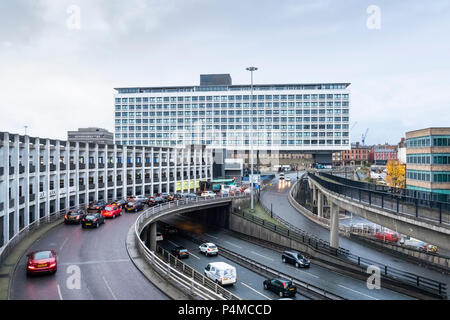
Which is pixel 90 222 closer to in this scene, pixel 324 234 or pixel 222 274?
pixel 222 274

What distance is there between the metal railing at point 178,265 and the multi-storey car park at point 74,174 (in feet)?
38.0

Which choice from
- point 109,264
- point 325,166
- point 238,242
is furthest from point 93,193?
point 325,166

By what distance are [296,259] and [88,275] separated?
23997 mm

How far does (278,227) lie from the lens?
1831 inches

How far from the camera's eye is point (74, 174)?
44156 millimetres

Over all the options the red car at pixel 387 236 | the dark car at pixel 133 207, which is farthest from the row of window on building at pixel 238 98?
the dark car at pixel 133 207

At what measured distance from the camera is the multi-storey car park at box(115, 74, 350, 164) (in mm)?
122438

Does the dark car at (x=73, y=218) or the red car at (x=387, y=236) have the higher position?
the dark car at (x=73, y=218)

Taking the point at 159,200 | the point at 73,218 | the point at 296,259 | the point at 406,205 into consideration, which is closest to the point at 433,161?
the point at 296,259

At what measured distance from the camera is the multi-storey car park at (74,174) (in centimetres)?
2967

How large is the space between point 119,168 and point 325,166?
90739 mm

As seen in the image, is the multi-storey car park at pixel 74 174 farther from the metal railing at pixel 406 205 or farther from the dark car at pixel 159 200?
the metal railing at pixel 406 205

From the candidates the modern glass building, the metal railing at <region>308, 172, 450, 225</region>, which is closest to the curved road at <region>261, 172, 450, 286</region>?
the metal railing at <region>308, 172, 450, 225</region>
